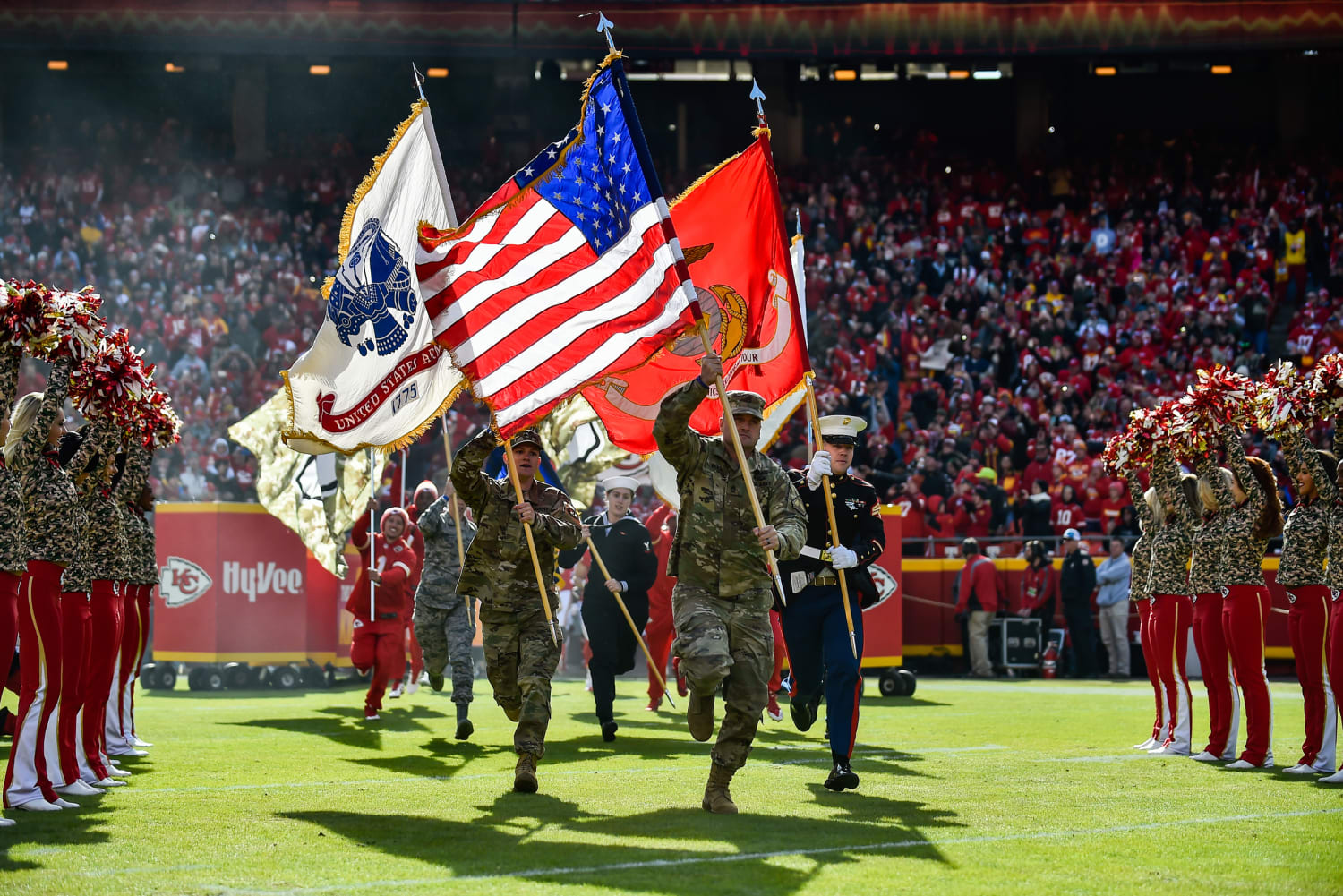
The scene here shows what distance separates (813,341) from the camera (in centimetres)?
3050

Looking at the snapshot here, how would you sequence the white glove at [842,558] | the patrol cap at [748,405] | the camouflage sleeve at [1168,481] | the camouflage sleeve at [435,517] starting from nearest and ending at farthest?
the patrol cap at [748,405], the white glove at [842,558], the camouflage sleeve at [1168,481], the camouflage sleeve at [435,517]

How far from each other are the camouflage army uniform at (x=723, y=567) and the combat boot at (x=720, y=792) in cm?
3

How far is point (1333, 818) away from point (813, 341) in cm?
2251

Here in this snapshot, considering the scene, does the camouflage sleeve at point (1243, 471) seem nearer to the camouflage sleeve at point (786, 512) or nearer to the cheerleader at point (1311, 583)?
the cheerleader at point (1311, 583)

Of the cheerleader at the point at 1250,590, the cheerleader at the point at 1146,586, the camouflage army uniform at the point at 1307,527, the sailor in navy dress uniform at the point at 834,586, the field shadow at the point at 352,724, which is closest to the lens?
the sailor in navy dress uniform at the point at 834,586

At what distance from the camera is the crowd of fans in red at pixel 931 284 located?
26453mm

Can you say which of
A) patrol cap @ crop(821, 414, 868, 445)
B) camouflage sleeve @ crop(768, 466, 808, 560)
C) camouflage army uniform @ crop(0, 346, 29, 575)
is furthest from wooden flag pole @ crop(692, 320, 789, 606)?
camouflage army uniform @ crop(0, 346, 29, 575)

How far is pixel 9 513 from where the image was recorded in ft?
26.1

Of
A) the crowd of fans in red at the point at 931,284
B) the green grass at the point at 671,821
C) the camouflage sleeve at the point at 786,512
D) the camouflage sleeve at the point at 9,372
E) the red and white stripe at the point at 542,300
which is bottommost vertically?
the green grass at the point at 671,821

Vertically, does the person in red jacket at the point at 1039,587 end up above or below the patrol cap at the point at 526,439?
below

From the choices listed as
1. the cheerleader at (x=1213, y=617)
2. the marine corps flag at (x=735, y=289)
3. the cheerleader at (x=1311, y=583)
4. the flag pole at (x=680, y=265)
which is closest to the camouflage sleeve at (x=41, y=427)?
the flag pole at (x=680, y=265)

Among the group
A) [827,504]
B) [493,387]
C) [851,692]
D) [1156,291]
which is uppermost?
[1156,291]

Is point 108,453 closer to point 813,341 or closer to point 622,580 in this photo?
point 622,580

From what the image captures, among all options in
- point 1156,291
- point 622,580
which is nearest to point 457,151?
point 1156,291
